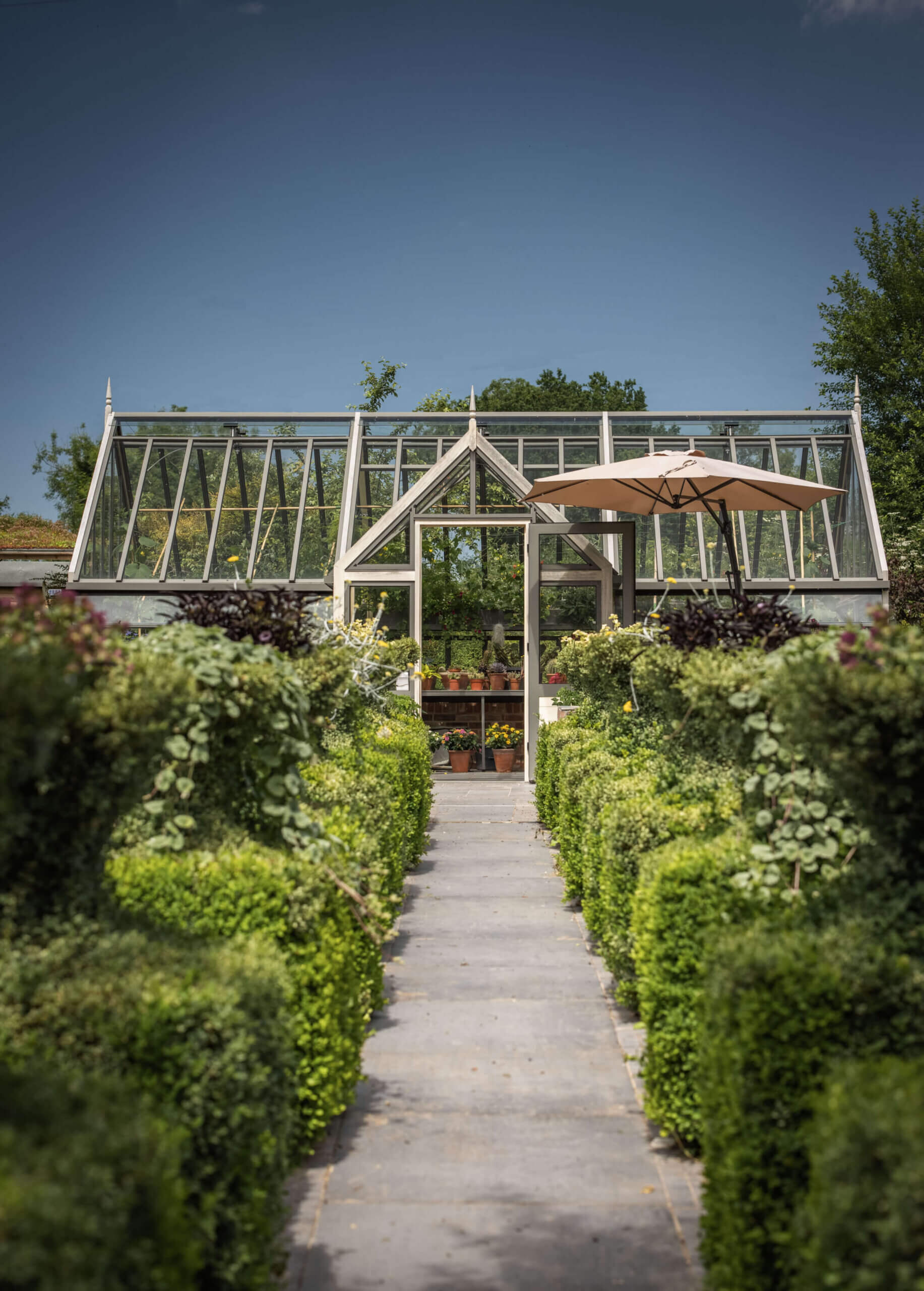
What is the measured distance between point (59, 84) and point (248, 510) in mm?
19943

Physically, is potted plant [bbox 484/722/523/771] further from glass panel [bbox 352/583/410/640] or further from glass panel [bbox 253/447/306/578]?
glass panel [bbox 253/447/306/578]

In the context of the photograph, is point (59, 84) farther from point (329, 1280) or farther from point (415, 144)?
point (329, 1280)

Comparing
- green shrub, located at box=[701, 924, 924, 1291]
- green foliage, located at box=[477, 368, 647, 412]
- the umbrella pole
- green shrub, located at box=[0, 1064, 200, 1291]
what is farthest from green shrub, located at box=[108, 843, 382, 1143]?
green foliage, located at box=[477, 368, 647, 412]

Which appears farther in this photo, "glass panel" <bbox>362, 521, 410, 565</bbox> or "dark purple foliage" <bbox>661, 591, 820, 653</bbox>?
"glass panel" <bbox>362, 521, 410, 565</bbox>

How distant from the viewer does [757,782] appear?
3.55 m

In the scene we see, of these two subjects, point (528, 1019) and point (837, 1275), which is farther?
point (528, 1019)

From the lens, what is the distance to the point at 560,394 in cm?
3462

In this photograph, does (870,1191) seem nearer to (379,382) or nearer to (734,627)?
(734,627)

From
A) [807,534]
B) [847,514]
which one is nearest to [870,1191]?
[807,534]

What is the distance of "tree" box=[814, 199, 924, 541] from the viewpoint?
23.7 meters

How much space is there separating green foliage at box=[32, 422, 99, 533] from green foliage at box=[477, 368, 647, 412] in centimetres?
1390

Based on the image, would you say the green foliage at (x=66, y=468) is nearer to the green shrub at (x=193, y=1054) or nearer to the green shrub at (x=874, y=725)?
the green shrub at (x=193, y=1054)

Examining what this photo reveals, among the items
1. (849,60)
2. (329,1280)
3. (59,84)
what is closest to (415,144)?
(59,84)

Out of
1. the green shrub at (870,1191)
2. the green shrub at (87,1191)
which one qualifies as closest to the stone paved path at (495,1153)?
the green shrub at (870,1191)
